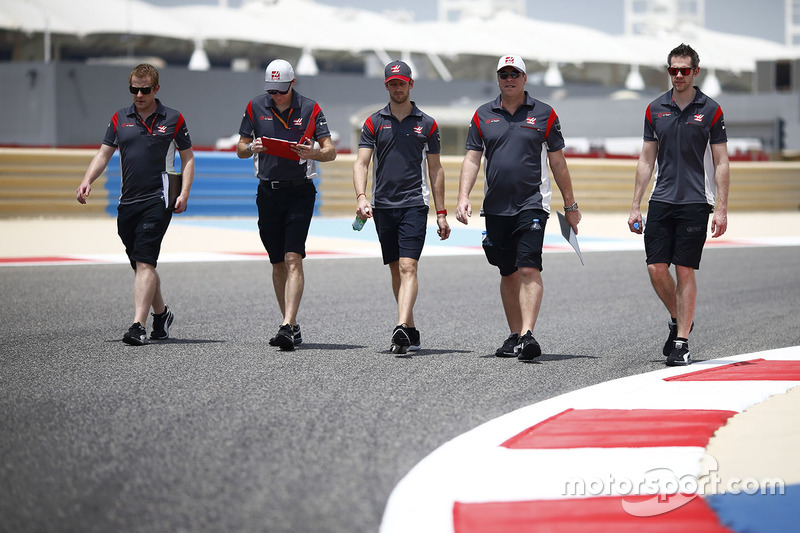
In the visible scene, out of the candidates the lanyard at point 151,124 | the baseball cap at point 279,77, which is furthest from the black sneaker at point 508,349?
the lanyard at point 151,124

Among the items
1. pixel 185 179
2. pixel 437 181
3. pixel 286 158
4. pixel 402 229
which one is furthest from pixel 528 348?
pixel 185 179

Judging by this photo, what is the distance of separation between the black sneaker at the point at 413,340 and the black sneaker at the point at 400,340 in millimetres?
43

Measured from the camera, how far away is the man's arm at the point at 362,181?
754 centimetres

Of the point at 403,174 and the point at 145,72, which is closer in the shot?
the point at 403,174

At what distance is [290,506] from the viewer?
3.94 m

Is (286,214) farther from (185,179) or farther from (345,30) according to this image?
(345,30)

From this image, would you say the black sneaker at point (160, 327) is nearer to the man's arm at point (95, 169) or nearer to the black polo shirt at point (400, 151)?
the man's arm at point (95, 169)

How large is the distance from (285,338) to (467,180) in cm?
157

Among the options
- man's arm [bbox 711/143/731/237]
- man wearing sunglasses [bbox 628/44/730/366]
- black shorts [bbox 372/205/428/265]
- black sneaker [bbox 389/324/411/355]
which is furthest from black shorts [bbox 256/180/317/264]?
man's arm [bbox 711/143/731/237]

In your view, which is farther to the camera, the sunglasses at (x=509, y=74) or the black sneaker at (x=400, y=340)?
the black sneaker at (x=400, y=340)

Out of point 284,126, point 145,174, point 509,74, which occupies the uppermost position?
point 509,74

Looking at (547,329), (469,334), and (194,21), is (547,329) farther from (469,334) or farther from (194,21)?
(194,21)

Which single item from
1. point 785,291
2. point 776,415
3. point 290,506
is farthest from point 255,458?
point 785,291

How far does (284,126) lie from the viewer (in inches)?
310
